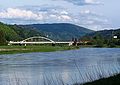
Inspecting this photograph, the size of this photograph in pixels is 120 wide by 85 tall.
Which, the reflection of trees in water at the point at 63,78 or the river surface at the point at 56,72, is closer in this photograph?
the reflection of trees in water at the point at 63,78

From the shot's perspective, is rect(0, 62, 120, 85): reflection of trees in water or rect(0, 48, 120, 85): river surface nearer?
rect(0, 62, 120, 85): reflection of trees in water

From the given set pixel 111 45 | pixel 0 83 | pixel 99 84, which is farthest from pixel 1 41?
pixel 99 84

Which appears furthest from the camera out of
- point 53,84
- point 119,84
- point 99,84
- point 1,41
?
point 1,41

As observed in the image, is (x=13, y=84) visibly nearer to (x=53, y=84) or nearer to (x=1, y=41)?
(x=53, y=84)

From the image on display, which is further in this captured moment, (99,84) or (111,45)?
(111,45)

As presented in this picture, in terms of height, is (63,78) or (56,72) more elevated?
(63,78)

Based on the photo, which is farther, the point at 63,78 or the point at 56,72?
the point at 56,72

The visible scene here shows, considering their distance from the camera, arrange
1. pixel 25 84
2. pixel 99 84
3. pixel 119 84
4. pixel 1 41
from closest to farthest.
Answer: pixel 119 84 < pixel 99 84 < pixel 25 84 < pixel 1 41

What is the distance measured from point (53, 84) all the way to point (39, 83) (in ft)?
12.5

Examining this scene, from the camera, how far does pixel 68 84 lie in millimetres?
22812

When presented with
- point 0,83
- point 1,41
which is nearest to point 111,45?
point 1,41

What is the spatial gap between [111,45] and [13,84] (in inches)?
6895

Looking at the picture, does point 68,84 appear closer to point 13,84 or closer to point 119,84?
point 13,84

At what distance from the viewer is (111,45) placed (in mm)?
197750
